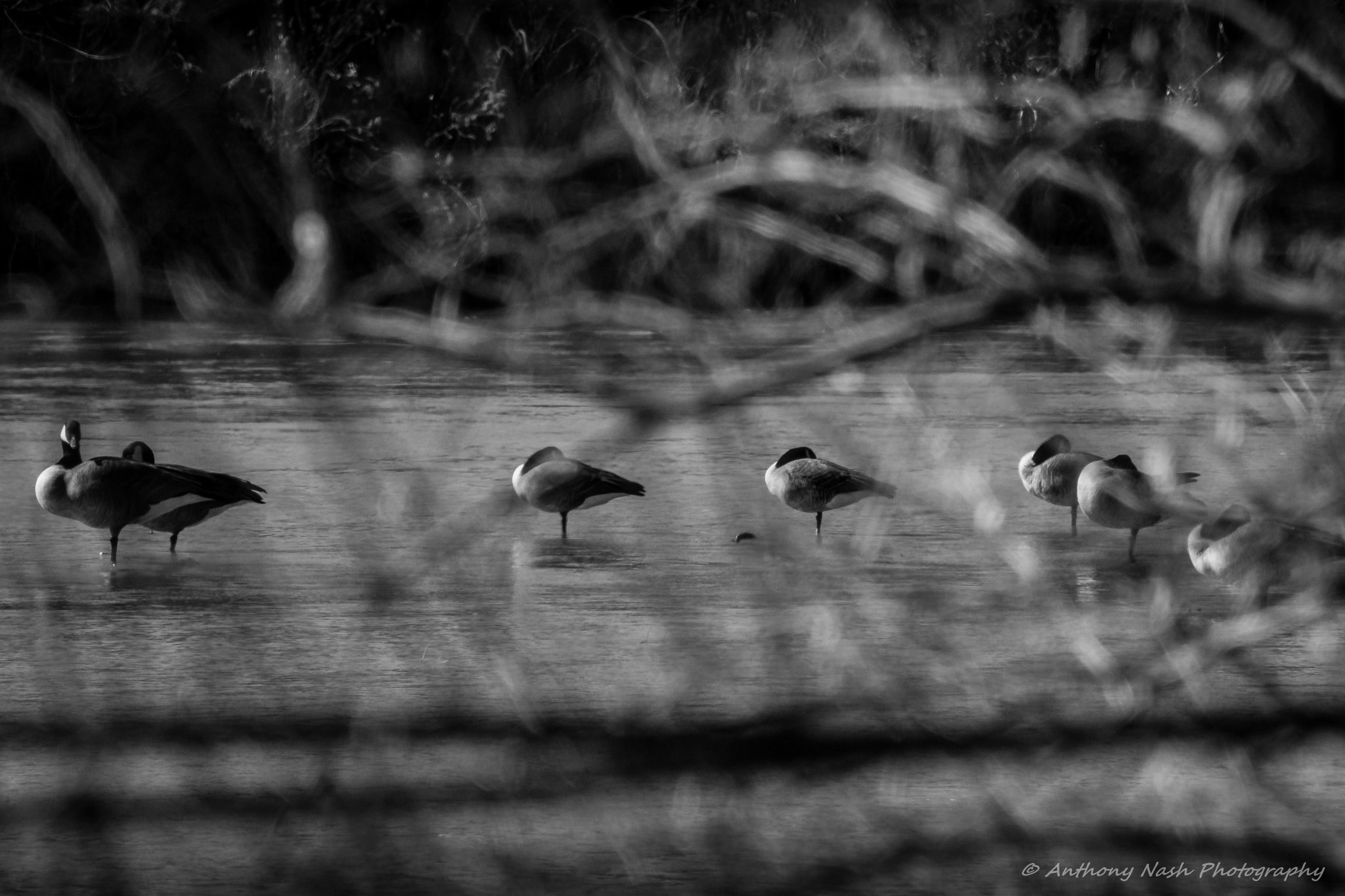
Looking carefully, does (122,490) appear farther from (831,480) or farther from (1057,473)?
(1057,473)

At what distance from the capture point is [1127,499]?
1970 mm

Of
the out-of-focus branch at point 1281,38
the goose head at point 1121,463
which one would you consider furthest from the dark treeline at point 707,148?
the goose head at point 1121,463

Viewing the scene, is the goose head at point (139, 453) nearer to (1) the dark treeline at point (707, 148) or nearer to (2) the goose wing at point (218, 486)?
(2) the goose wing at point (218, 486)

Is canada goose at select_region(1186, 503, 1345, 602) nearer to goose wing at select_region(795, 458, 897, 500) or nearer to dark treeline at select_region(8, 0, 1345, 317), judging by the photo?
dark treeline at select_region(8, 0, 1345, 317)

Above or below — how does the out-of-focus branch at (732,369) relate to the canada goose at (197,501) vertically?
above

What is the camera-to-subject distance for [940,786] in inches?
102

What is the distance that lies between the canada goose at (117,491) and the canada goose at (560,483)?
123 cm

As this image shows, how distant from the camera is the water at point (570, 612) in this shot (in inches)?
79.1

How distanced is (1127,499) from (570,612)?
4702mm

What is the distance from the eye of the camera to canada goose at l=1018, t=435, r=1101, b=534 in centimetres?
796

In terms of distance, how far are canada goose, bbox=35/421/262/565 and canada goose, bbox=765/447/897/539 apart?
221 centimetres

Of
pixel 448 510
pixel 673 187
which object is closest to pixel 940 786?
pixel 673 187

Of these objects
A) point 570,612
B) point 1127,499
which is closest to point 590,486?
point 570,612

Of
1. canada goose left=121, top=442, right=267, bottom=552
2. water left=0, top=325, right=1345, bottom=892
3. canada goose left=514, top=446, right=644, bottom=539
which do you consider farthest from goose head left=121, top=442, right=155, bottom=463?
canada goose left=514, top=446, right=644, bottom=539
